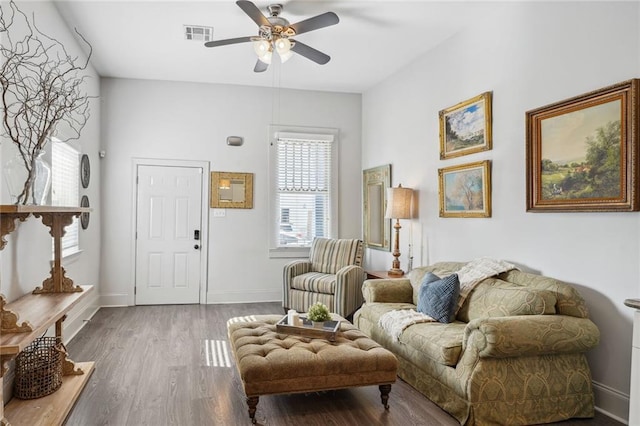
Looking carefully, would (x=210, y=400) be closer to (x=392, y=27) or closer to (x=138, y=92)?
(x=392, y=27)

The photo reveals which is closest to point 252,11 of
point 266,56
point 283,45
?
point 283,45

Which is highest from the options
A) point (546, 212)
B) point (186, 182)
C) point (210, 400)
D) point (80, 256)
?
point (186, 182)

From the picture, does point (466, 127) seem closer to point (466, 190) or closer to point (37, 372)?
point (466, 190)

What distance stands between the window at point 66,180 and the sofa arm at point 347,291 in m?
2.72

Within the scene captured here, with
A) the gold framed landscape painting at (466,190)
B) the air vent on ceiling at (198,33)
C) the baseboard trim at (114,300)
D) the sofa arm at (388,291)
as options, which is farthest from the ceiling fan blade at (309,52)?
the baseboard trim at (114,300)

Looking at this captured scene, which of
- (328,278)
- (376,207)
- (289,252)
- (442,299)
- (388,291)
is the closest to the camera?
(442,299)

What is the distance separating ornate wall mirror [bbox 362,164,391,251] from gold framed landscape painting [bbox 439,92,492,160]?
1.32 m

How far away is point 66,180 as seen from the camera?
4320 mm

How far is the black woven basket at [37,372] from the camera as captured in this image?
2695 millimetres

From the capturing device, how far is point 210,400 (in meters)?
2.92

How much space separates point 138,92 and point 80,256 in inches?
92.9

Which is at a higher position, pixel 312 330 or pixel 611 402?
pixel 312 330

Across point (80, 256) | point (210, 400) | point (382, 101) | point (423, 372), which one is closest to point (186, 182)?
point (80, 256)

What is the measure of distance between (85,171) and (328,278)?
302 cm
